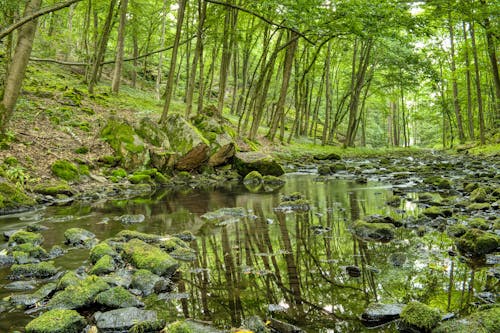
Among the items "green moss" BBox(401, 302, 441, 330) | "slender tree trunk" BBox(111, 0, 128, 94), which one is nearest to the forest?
"green moss" BBox(401, 302, 441, 330)

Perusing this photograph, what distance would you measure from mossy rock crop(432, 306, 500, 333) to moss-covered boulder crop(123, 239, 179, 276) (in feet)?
9.63

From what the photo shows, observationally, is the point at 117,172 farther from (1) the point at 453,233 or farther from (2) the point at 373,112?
(2) the point at 373,112

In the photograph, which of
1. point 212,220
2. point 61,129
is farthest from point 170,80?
point 212,220

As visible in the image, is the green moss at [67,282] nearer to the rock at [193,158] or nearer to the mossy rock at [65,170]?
the mossy rock at [65,170]

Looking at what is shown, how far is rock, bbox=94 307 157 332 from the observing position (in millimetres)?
3270

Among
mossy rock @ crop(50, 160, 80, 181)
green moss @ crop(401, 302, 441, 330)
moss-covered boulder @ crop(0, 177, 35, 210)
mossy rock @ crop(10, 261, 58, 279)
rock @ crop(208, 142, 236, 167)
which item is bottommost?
green moss @ crop(401, 302, 441, 330)

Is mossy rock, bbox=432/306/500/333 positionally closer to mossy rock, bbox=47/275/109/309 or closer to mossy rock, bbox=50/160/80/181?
mossy rock, bbox=47/275/109/309

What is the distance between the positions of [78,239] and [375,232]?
479 centimetres

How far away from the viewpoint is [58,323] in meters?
3.09

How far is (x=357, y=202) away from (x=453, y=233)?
11.6 ft

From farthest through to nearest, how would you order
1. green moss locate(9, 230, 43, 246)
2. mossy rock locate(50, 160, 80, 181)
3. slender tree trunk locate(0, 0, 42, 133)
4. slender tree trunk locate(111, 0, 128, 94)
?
slender tree trunk locate(111, 0, 128, 94) < mossy rock locate(50, 160, 80, 181) < slender tree trunk locate(0, 0, 42, 133) < green moss locate(9, 230, 43, 246)

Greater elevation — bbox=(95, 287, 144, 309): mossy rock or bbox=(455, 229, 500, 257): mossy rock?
bbox=(455, 229, 500, 257): mossy rock

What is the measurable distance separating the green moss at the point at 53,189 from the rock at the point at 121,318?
25.2 feet

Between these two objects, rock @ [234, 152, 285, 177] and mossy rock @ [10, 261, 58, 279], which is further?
rock @ [234, 152, 285, 177]
